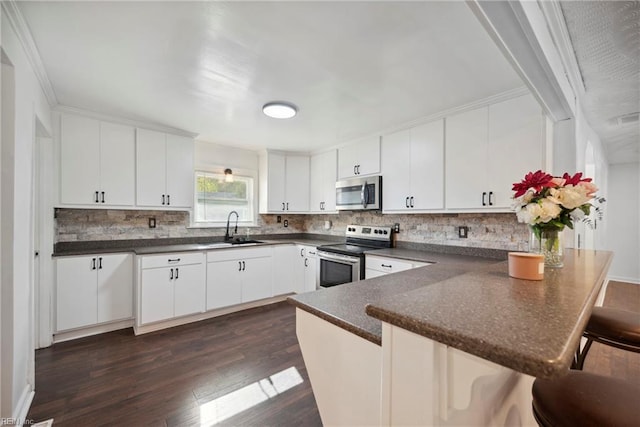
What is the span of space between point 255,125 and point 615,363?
167 inches

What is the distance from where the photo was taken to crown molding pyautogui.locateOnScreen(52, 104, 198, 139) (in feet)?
9.00

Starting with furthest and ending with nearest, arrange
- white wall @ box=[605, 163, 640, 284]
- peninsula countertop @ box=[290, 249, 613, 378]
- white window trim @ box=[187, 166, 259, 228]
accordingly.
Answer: white wall @ box=[605, 163, 640, 284] → white window trim @ box=[187, 166, 259, 228] → peninsula countertop @ box=[290, 249, 613, 378]

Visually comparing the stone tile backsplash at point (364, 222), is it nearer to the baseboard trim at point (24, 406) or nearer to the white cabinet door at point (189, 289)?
the white cabinet door at point (189, 289)

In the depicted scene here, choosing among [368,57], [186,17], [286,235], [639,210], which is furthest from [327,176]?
[639,210]

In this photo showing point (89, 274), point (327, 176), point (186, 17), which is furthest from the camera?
point (327, 176)

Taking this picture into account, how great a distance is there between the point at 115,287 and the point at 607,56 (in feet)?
15.2

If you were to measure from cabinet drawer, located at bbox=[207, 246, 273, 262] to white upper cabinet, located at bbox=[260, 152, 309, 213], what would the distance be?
725 millimetres

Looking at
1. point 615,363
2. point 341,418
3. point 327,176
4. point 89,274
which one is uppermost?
point 327,176

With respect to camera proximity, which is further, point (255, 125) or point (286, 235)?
→ point (286, 235)

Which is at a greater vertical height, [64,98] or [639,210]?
[64,98]

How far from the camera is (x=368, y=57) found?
1831mm

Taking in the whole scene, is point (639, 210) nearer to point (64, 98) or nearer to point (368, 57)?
point (368, 57)

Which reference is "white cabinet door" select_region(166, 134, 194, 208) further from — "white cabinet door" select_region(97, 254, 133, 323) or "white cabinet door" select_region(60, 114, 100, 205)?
"white cabinet door" select_region(97, 254, 133, 323)

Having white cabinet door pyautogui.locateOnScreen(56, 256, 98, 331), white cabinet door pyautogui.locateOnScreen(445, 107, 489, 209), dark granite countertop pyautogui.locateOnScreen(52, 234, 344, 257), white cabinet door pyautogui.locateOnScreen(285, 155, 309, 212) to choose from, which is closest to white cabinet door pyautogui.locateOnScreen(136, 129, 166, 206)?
dark granite countertop pyautogui.locateOnScreen(52, 234, 344, 257)
